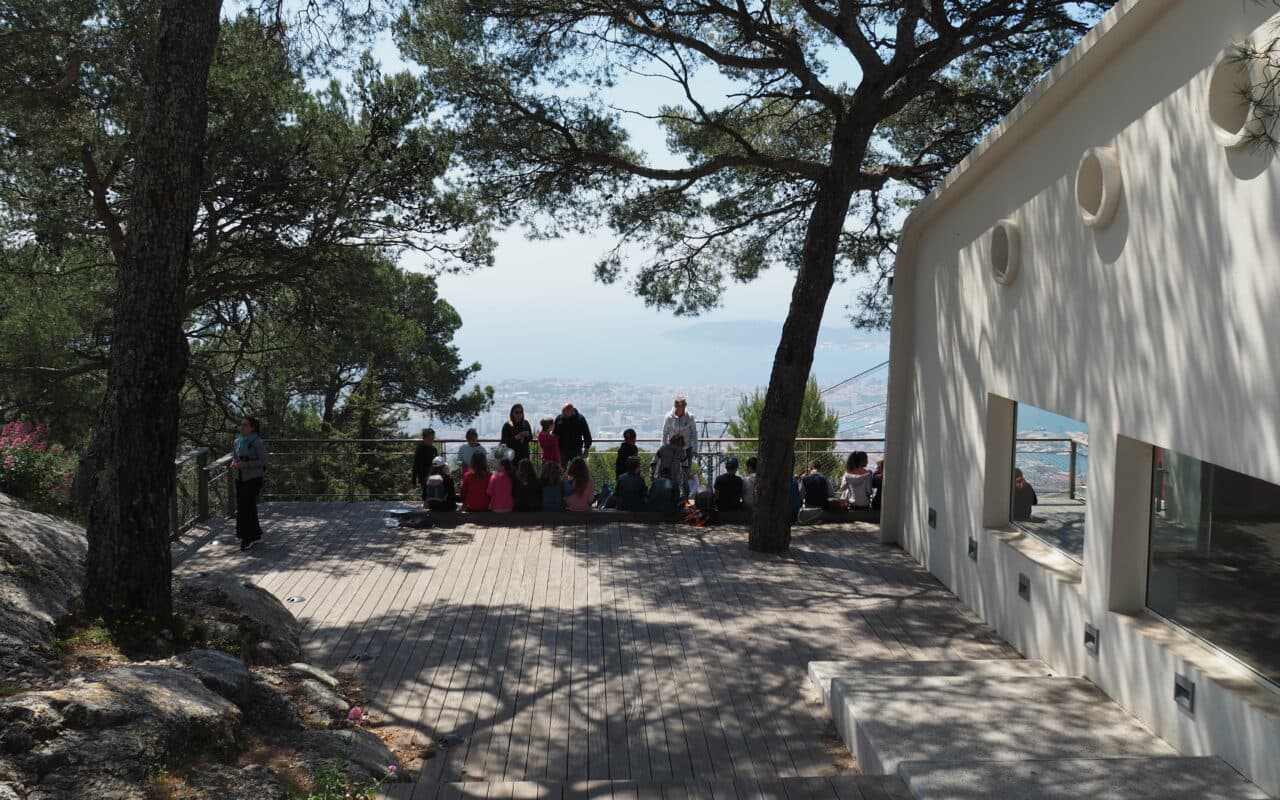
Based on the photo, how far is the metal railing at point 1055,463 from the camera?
7527 mm

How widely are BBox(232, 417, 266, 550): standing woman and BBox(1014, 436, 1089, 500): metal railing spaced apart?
24.6 feet

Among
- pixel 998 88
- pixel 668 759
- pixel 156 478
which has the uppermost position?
pixel 998 88

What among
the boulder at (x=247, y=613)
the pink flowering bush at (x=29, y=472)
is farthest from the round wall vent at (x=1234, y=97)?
the pink flowering bush at (x=29, y=472)

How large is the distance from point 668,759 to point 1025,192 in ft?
17.2

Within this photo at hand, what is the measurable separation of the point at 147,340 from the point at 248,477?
14.7 feet

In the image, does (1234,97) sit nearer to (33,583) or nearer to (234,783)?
(234,783)

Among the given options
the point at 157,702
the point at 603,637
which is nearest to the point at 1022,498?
the point at 603,637

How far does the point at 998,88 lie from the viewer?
42.4 feet

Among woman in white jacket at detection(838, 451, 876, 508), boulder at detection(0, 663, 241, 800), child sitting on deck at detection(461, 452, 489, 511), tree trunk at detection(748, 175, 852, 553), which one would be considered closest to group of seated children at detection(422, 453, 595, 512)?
child sitting on deck at detection(461, 452, 489, 511)

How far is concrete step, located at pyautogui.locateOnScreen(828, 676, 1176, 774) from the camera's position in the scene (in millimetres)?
5738

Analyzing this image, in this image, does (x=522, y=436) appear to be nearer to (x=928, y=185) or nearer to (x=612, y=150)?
(x=612, y=150)

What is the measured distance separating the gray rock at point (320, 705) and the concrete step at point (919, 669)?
121 inches

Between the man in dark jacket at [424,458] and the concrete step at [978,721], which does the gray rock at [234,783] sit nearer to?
the concrete step at [978,721]

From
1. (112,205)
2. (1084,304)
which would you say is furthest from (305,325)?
(1084,304)
